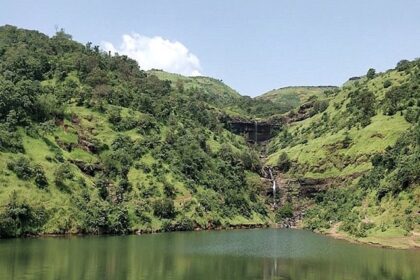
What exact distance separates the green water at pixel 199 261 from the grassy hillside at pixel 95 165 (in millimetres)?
26527

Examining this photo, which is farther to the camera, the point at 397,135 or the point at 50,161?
the point at 397,135

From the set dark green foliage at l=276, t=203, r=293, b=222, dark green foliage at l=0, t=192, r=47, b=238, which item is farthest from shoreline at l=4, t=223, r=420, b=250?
dark green foliage at l=276, t=203, r=293, b=222

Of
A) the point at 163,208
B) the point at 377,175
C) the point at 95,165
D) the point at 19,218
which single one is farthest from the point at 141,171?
the point at 377,175

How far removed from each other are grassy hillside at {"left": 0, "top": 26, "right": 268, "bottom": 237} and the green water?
26527 millimetres

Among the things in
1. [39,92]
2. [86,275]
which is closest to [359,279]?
[86,275]

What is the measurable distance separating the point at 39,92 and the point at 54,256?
108 m

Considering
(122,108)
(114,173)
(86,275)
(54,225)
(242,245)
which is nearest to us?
(86,275)

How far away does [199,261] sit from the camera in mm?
73250

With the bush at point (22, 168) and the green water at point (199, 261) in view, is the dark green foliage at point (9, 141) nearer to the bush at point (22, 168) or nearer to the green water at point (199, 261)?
the bush at point (22, 168)

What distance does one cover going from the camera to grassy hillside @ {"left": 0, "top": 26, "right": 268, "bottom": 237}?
11812 centimetres

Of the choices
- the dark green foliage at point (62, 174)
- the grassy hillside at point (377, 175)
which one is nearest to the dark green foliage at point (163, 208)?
the dark green foliage at point (62, 174)

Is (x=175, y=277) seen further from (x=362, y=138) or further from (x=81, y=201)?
(x=362, y=138)

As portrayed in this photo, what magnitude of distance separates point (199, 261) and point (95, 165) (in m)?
79.8

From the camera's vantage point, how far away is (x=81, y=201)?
409ft
